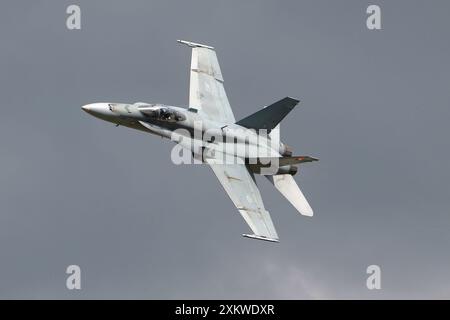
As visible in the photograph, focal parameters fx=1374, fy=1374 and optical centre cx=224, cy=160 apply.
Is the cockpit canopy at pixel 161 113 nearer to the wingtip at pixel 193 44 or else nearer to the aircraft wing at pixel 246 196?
the aircraft wing at pixel 246 196

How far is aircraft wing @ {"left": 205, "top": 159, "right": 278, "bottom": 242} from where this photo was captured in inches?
3123

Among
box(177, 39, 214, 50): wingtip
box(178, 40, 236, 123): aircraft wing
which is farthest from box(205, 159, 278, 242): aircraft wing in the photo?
box(177, 39, 214, 50): wingtip

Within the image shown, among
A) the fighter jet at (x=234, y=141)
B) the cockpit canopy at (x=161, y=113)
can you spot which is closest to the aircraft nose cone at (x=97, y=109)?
the fighter jet at (x=234, y=141)

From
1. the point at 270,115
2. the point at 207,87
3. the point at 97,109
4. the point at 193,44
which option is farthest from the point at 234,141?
the point at 193,44

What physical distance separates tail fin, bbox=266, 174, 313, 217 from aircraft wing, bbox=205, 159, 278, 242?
2310 millimetres

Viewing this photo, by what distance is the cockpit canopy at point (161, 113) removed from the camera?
3209 inches

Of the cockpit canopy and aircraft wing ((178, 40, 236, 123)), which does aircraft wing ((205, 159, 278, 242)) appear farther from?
aircraft wing ((178, 40, 236, 123))

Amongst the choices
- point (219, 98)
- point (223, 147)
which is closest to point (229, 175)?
point (223, 147)

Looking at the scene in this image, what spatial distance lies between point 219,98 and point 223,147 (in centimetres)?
555

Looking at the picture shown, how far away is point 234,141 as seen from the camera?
272 ft

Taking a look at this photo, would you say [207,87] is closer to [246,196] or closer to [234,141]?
[234,141]

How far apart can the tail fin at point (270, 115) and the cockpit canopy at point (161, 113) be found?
4518mm

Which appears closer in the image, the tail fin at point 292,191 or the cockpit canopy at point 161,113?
the cockpit canopy at point 161,113

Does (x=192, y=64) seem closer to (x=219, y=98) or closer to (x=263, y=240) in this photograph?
(x=219, y=98)
